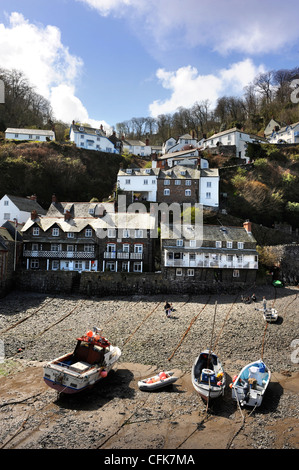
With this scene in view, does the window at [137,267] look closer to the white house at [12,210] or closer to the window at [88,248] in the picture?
the window at [88,248]

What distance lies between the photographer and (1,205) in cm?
4312

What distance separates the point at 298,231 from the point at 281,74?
67.3 meters

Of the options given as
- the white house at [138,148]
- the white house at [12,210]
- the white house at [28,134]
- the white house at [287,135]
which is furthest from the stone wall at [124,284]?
the white house at [138,148]

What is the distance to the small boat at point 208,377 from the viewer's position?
16.1 metres

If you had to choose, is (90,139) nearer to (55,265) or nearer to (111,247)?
(111,247)

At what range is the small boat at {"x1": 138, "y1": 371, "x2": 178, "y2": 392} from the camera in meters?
17.3

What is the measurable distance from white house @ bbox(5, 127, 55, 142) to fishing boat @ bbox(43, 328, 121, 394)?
50670mm

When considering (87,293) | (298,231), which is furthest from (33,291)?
(298,231)

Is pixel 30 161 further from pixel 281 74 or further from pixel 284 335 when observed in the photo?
pixel 281 74

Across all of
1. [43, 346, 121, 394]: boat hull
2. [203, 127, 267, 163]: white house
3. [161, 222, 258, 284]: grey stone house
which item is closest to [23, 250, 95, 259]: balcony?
[161, 222, 258, 284]: grey stone house

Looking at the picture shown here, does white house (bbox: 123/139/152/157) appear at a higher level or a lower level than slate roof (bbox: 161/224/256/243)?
higher

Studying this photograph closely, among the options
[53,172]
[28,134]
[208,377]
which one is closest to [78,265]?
[208,377]

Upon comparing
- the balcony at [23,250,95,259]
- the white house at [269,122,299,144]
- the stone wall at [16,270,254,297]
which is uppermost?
the white house at [269,122,299,144]

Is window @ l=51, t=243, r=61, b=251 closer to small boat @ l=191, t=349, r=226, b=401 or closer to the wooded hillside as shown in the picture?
the wooded hillside
